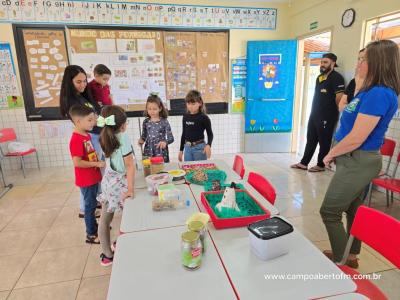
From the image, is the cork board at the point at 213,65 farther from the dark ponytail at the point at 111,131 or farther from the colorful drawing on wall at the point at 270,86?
the dark ponytail at the point at 111,131

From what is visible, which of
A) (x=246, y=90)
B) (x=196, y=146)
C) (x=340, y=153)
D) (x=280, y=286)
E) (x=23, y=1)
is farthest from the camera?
(x=246, y=90)

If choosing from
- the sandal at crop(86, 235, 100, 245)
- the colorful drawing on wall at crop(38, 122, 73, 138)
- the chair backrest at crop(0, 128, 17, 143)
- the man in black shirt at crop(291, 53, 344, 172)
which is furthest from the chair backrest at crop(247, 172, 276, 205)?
the chair backrest at crop(0, 128, 17, 143)

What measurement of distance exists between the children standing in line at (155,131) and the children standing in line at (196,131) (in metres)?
0.21

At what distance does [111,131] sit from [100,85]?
5.20 feet

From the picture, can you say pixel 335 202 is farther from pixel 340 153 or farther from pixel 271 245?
pixel 271 245

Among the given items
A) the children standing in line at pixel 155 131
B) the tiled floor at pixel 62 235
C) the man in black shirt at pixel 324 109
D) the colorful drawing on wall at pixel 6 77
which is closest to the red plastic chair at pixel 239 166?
the children standing in line at pixel 155 131

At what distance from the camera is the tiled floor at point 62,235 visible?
5.90 ft

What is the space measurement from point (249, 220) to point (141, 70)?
372 cm

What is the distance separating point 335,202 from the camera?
1655mm

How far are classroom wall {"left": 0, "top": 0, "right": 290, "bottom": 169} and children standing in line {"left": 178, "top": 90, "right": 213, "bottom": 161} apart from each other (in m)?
1.98

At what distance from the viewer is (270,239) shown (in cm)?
99

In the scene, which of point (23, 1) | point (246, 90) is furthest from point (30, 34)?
point (246, 90)

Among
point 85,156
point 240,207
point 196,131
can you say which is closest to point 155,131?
point 196,131

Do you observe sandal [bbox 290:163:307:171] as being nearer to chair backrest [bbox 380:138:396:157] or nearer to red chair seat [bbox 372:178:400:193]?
chair backrest [bbox 380:138:396:157]
